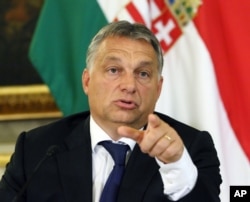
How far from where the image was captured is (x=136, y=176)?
5.46 feet

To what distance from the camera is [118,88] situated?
1.67 meters

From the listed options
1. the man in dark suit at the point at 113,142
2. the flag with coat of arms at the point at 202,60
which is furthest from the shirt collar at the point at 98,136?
the flag with coat of arms at the point at 202,60

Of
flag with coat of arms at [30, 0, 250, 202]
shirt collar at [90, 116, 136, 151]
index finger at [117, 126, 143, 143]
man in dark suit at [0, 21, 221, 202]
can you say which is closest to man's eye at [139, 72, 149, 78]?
man in dark suit at [0, 21, 221, 202]

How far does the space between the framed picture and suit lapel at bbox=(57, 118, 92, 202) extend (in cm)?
82

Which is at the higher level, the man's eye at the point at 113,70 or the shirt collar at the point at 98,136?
the man's eye at the point at 113,70

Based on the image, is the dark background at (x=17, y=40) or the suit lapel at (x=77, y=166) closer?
the suit lapel at (x=77, y=166)

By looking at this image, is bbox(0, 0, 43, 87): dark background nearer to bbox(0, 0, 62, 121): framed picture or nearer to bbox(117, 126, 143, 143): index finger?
bbox(0, 0, 62, 121): framed picture

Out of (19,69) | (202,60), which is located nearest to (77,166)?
(202,60)

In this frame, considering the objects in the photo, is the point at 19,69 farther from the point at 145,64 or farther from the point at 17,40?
the point at 145,64

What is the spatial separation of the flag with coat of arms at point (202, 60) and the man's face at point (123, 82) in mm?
553

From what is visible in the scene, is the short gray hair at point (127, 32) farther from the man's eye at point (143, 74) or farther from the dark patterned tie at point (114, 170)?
the dark patterned tie at point (114, 170)

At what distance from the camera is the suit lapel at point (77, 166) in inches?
65.6

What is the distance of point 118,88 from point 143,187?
28cm

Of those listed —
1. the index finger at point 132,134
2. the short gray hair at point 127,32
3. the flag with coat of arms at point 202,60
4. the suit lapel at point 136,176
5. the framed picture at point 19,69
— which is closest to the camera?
the index finger at point 132,134
